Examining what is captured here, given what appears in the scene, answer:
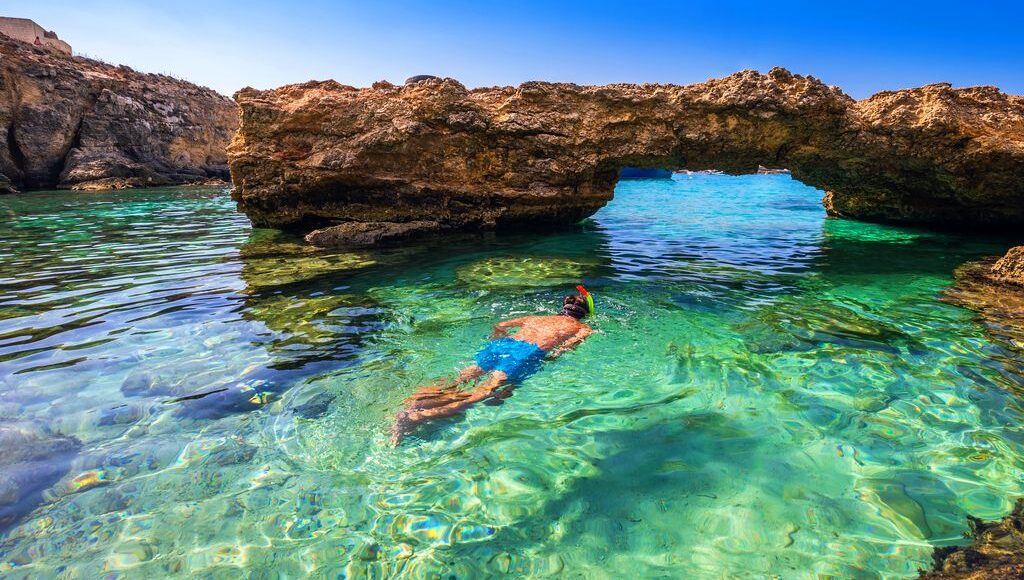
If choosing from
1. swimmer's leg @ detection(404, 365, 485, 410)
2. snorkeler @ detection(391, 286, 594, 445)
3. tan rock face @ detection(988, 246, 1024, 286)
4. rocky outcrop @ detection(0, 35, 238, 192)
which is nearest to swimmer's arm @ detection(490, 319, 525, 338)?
snorkeler @ detection(391, 286, 594, 445)

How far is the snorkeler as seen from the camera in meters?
3.41

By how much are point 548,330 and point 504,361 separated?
76cm

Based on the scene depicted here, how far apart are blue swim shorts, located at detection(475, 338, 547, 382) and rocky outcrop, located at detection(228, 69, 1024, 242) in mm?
6780

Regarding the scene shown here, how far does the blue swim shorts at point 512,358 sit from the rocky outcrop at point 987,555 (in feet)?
8.86

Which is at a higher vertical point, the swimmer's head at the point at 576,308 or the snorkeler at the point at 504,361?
the swimmer's head at the point at 576,308

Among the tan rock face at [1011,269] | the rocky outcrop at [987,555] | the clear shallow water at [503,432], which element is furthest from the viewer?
the tan rock face at [1011,269]

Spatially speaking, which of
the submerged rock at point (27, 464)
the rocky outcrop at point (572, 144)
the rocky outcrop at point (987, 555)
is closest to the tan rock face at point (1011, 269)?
the rocky outcrop at point (572, 144)

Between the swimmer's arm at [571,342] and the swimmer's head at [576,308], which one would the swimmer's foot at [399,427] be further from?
the swimmer's head at [576,308]

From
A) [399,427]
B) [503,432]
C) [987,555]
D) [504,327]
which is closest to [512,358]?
[504,327]

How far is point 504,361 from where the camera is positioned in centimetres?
411

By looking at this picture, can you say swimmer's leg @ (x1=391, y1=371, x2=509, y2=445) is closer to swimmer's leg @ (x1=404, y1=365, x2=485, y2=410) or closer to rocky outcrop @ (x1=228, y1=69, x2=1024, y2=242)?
swimmer's leg @ (x1=404, y1=365, x2=485, y2=410)

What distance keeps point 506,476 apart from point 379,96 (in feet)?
31.2

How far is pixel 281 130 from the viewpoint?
1022 centimetres

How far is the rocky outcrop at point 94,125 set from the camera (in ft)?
94.8
